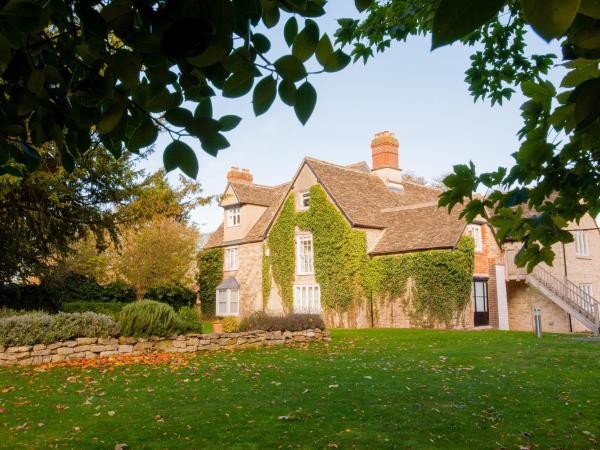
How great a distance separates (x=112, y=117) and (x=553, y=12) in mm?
1263

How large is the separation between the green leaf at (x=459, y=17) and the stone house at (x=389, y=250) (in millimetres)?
20664

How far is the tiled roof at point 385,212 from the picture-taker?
2408 centimetres

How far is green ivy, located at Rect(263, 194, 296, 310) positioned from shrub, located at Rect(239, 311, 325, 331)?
34.6ft

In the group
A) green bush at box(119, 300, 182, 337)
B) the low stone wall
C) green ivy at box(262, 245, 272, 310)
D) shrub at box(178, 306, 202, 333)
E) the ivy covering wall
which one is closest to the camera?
the low stone wall

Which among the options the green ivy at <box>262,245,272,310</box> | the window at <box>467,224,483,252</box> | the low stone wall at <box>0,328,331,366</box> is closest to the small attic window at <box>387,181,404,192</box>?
the window at <box>467,224,483,252</box>

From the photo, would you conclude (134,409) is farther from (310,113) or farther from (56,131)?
(310,113)

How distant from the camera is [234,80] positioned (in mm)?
1405

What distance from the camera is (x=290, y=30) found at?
148cm

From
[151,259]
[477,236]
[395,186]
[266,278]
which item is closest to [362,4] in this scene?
[477,236]

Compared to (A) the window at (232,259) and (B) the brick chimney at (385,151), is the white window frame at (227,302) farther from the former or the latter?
(B) the brick chimney at (385,151)

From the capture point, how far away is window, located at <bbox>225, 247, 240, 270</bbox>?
3238 centimetres

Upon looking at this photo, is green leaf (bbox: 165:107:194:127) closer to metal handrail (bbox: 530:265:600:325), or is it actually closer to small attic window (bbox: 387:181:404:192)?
metal handrail (bbox: 530:265:600:325)

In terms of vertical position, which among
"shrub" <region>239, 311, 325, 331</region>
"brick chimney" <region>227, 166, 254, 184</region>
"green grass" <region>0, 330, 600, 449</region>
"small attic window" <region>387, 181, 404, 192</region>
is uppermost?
"brick chimney" <region>227, 166, 254, 184</region>

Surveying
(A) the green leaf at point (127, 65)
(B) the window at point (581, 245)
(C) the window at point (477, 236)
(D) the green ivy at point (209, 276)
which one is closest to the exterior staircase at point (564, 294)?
(C) the window at point (477, 236)
